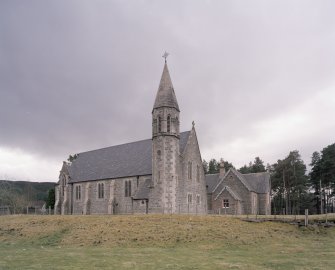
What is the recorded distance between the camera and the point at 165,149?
46.0m

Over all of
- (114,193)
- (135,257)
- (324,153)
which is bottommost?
(135,257)

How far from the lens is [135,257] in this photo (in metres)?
22.7

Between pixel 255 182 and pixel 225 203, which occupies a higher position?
pixel 255 182

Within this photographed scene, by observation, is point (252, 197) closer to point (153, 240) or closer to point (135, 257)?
point (153, 240)

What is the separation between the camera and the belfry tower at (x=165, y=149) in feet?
147

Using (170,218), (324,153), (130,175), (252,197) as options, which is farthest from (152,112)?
(324,153)

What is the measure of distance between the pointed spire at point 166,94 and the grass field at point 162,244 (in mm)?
15898

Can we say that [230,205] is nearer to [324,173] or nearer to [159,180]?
[159,180]

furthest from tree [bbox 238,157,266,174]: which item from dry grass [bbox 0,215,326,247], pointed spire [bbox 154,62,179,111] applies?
dry grass [bbox 0,215,326,247]

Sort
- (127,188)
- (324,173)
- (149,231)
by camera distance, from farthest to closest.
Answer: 1. (324,173)
2. (127,188)
3. (149,231)

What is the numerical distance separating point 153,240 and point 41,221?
16998 mm

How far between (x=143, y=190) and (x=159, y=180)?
3.95 m

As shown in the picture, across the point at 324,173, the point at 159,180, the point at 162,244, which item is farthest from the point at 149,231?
the point at 324,173

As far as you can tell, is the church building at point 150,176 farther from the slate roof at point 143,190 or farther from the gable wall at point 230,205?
the gable wall at point 230,205
